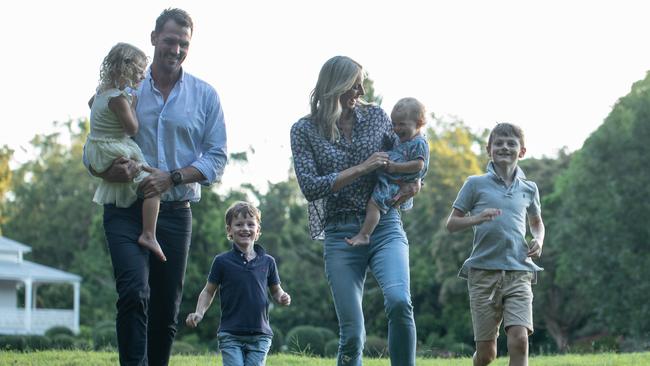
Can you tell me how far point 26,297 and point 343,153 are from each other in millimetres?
47945

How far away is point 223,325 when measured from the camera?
305 inches

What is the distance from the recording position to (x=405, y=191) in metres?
7.52

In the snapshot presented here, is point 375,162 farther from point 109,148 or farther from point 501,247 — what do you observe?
point 109,148

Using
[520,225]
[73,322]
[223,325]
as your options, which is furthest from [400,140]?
[73,322]

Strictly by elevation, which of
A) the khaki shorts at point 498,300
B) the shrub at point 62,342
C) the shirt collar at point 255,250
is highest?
the shirt collar at point 255,250

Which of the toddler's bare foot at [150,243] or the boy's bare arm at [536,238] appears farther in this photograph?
the boy's bare arm at [536,238]

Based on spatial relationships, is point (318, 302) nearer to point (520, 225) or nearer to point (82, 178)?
point (82, 178)

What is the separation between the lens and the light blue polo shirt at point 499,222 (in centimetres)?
808

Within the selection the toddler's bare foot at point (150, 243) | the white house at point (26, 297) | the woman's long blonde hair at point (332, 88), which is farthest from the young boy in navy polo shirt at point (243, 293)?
the white house at point (26, 297)

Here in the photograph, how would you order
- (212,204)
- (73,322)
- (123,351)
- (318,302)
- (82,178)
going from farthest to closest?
1. (82,178)
2. (73,322)
3. (318,302)
4. (212,204)
5. (123,351)

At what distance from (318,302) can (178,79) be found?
38773 millimetres

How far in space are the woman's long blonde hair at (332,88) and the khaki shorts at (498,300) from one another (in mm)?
1518

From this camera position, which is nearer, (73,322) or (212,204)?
(212,204)

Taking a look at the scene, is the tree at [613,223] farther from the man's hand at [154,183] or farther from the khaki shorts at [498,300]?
the man's hand at [154,183]
